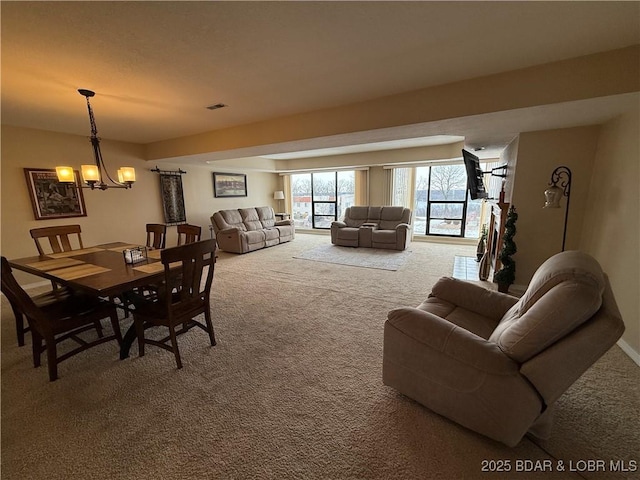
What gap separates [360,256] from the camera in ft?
17.9

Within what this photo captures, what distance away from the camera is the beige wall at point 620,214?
2.15m

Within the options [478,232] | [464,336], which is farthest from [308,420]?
[478,232]

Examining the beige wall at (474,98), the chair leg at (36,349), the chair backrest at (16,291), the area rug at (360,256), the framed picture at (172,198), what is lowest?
the area rug at (360,256)

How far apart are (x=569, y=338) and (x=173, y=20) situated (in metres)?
2.58

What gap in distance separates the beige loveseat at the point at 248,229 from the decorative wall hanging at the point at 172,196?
0.71 m

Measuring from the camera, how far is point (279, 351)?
7.48 ft

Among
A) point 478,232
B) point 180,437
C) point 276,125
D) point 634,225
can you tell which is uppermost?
point 276,125

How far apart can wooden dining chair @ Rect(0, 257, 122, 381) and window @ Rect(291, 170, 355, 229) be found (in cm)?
665

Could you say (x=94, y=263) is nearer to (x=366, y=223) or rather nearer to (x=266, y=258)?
(x=266, y=258)

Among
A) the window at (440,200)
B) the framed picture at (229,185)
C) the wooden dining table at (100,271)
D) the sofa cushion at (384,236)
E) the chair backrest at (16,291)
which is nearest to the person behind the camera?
the chair backrest at (16,291)

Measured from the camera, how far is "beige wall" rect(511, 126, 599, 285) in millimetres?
2895

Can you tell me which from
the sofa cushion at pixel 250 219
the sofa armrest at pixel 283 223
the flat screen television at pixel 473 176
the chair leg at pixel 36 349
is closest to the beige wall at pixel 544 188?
the flat screen television at pixel 473 176

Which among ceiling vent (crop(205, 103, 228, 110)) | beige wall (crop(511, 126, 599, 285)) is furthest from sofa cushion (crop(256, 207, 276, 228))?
beige wall (crop(511, 126, 599, 285))

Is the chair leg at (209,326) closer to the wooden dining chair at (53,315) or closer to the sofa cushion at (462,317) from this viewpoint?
the wooden dining chair at (53,315)
